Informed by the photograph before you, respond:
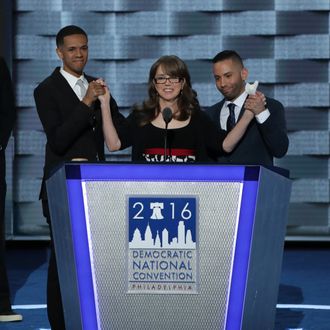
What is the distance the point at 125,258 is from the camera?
4.67m

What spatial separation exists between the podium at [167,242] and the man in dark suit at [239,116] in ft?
3.76

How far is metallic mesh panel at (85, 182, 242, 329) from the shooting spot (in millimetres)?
4633

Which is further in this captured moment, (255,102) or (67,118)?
(67,118)

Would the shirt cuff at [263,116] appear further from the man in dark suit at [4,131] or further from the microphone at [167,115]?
the man in dark suit at [4,131]

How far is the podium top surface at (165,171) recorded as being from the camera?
4613 mm

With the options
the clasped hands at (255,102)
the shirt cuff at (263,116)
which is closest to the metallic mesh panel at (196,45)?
the shirt cuff at (263,116)

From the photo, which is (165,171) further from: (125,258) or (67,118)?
(67,118)

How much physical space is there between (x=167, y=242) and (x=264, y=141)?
1580mm

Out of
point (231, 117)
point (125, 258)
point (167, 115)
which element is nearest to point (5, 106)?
point (231, 117)

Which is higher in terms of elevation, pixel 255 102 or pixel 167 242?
pixel 255 102

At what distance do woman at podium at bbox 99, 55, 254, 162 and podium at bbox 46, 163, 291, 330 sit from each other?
69 centimetres

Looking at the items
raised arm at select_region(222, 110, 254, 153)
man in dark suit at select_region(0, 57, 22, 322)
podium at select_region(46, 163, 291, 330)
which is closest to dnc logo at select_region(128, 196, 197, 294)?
podium at select_region(46, 163, 291, 330)

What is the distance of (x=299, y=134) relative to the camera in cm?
969

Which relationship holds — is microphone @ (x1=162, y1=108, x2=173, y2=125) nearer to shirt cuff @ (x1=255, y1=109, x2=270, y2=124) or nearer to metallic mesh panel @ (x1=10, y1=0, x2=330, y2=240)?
shirt cuff @ (x1=255, y1=109, x2=270, y2=124)
